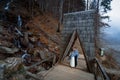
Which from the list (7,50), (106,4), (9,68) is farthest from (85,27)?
(106,4)

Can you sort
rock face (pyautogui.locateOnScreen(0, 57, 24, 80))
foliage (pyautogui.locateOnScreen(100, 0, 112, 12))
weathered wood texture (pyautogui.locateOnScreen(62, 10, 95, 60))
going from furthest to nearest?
foliage (pyautogui.locateOnScreen(100, 0, 112, 12)) → weathered wood texture (pyautogui.locateOnScreen(62, 10, 95, 60)) → rock face (pyautogui.locateOnScreen(0, 57, 24, 80))

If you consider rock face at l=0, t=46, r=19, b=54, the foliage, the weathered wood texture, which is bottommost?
rock face at l=0, t=46, r=19, b=54

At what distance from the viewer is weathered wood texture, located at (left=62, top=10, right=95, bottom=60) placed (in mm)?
9523

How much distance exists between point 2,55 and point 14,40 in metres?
3.41

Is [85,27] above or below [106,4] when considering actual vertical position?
below

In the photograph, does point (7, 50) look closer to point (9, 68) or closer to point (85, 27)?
point (85, 27)

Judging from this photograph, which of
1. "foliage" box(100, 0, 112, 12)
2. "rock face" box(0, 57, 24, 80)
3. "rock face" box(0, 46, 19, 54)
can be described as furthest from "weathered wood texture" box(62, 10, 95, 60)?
"foliage" box(100, 0, 112, 12)

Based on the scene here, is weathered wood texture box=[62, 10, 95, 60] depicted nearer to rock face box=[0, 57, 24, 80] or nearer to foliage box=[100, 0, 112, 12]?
rock face box=[0, 57, 24, 80]

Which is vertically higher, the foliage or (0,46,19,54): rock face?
the foliage

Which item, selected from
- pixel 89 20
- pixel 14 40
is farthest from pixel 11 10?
pixel 89 20

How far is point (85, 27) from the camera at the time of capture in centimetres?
984

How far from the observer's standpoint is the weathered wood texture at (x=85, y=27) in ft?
31.2

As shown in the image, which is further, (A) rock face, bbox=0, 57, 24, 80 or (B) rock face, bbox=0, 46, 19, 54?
(B) rock face, bbox=0, 46, 19, 54

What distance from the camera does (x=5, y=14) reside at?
20.0 metres
